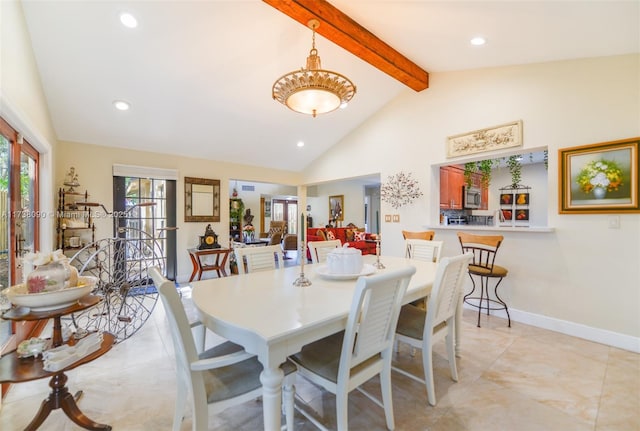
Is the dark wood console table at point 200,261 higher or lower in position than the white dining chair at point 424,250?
lower

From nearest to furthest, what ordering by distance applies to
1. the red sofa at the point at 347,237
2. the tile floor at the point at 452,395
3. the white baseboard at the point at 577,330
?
the tile floor at the point at 452,395
the white baseboard at the point at 577,330
the red sofa at the point at 347,237

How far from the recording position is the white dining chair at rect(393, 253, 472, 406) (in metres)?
1.76

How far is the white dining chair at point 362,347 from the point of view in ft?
4.26

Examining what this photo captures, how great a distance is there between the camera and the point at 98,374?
2156mm

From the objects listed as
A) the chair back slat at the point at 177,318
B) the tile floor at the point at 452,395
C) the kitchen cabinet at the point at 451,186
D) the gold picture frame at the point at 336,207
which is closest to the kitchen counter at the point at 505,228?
the kitchen cabinet at the point at 451,186

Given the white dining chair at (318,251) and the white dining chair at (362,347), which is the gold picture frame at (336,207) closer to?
the white dining chair at (318,251)

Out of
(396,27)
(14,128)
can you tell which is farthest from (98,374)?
(396,27)

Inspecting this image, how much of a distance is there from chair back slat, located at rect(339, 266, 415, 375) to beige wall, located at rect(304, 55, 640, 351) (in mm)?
2533

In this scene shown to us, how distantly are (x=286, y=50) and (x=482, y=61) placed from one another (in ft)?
7.40

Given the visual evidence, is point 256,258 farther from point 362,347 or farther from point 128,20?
point 128,20

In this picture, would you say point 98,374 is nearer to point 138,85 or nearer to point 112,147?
point 138,85

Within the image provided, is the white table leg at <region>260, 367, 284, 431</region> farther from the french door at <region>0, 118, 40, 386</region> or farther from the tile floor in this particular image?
the french door at <region>0, 118, 40, 386</region>

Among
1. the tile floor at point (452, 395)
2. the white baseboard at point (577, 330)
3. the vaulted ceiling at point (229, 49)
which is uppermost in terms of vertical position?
the vaulted ceiling at point (229, 49)

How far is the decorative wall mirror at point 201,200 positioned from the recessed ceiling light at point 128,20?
9.04ft
